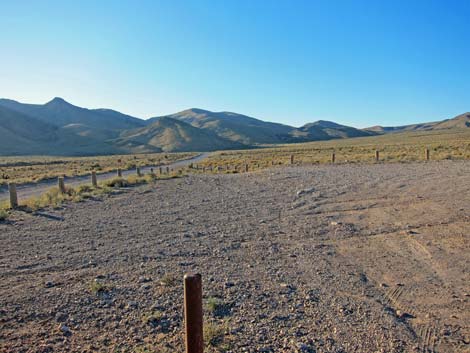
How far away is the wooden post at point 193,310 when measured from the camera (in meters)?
2.98

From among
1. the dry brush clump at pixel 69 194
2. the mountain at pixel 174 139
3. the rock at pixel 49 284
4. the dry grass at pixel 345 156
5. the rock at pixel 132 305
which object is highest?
the mountain at pixel 174 139

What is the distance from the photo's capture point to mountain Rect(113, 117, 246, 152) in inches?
5822

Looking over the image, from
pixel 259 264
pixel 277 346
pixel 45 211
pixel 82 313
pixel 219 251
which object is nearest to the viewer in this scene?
pixel 277 346

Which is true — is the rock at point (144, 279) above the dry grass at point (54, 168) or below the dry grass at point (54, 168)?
above

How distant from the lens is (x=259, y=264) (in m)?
7.23

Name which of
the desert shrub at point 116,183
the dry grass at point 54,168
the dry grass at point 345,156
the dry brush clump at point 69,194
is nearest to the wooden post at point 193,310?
the dry brush clump at point 69,194

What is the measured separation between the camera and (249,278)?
21.3 ft

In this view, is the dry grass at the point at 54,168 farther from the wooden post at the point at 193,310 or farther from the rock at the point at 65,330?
the wooden post at the point at 193,310

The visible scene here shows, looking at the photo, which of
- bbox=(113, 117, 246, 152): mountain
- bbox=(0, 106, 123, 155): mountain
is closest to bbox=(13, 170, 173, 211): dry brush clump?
bbox=(0, 106, 123, 155): mountain

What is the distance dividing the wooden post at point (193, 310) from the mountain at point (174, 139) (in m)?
139

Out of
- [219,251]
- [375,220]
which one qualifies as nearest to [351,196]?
[375,220]

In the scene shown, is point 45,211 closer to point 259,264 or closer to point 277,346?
point 259,264

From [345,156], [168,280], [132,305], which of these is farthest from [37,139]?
[132,305]

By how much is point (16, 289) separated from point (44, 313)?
1269mm
